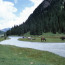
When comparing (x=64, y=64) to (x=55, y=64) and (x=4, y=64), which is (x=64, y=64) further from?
(x=4, y=64)

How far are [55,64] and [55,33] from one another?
177 metres

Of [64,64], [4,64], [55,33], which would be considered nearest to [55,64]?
[64,64]

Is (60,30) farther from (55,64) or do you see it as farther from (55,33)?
(55,64)

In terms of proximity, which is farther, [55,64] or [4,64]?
[55,64]

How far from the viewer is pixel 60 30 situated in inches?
7810

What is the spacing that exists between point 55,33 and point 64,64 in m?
177

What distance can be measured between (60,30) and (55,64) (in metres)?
177

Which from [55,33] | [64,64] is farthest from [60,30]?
[64,64]

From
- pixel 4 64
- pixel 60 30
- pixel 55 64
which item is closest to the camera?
pixel 4 64

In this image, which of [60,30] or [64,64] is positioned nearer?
[64,64]

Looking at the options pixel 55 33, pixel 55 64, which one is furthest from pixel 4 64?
pixel 55 33

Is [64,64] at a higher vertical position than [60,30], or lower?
lower

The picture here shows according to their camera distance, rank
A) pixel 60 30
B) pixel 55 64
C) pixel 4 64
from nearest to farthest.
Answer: pixel 4 64
pixel 55 64
pixel 60 30

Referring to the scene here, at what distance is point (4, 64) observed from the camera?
19.7 metres
